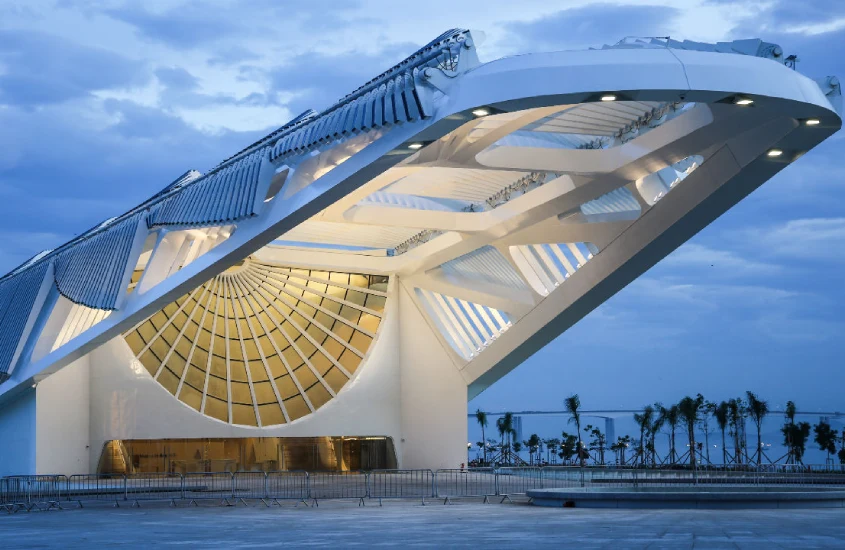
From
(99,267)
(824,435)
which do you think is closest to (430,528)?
(99,267)

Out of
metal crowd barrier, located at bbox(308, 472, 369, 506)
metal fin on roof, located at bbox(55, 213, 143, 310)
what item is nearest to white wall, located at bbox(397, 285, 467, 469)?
metal crowd barrier, located at bbox(308, 472, 369, 506)

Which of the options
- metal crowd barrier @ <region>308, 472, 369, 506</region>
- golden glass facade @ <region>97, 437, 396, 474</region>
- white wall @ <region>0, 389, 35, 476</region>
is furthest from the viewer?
golden glass facade @ <region>97, 437, 396, 474</region>

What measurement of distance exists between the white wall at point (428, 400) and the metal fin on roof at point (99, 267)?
1267 centimetres

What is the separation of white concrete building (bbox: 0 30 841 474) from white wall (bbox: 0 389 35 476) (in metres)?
0.07

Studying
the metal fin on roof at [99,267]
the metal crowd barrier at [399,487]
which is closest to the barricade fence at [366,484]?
the metal crowd barrier at [399,487]

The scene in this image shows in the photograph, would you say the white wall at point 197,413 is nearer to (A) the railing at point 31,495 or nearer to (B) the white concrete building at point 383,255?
(B) the white concrete building at point 383,255

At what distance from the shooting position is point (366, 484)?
2286cm

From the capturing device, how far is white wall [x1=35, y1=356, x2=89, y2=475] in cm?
3031

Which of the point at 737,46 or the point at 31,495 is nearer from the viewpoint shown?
the point at 737,46

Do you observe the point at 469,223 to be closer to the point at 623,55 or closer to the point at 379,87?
the point at 379,87

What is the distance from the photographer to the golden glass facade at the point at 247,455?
3438cm

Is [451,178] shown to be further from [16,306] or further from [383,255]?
[16,306]

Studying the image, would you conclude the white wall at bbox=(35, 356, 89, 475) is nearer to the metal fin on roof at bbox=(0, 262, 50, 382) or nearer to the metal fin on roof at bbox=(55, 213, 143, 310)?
the metal fin on roof at bbox=(0, 262, 50, 382)

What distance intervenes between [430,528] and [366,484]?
9212 millimetres
